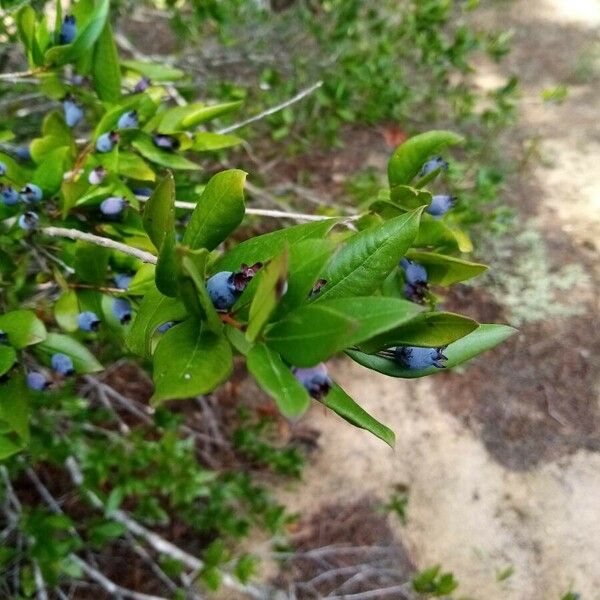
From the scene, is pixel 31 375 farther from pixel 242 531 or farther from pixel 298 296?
pixel 242 531

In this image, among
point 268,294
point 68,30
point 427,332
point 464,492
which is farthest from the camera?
point 464,492

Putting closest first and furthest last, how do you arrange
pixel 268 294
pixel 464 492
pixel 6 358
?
pixel 268 294 < pixel 6 358 < pixel 464 492

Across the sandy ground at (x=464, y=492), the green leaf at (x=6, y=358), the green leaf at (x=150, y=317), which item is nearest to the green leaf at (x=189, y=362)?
the green leaf at (x=150, y=317)

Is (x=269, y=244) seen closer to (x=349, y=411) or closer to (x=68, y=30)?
(x=349, y=411)

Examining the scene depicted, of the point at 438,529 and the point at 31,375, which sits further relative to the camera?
the point at 438,529

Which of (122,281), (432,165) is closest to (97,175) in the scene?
(122,281)

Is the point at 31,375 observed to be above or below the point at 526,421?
above

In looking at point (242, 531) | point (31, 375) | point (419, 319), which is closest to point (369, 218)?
point (419, 319)
